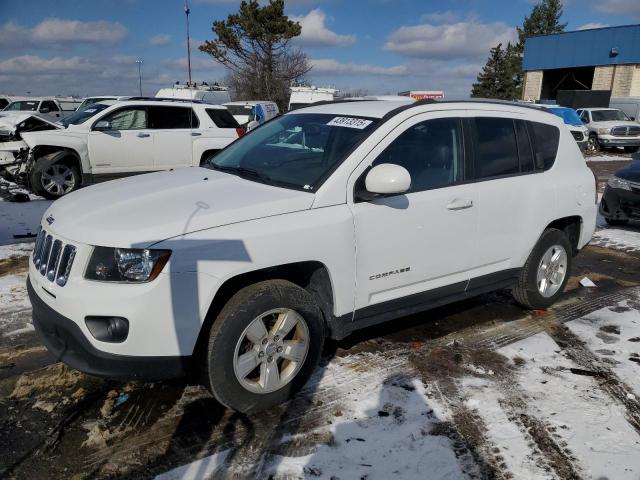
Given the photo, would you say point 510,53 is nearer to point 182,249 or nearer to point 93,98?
point 93,98

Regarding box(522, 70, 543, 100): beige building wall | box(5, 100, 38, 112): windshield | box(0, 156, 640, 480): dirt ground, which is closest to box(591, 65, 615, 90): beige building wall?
box(522, 70, 543, 100): beige building wall

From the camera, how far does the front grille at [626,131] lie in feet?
73.6

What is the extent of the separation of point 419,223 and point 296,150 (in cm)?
101

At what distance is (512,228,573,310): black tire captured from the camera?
15.5ft

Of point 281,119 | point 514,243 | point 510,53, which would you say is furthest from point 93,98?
point 510,53

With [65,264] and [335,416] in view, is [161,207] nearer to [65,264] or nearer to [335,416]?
[65,264]

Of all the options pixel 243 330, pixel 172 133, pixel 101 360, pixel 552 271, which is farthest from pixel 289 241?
pixel 172 133

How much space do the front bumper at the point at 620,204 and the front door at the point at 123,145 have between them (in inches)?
317

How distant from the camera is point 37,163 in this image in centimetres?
966

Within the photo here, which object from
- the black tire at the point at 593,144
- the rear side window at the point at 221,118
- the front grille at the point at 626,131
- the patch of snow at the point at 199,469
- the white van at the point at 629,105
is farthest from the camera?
the white van at the point at 629,105

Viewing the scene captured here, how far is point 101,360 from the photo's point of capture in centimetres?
275

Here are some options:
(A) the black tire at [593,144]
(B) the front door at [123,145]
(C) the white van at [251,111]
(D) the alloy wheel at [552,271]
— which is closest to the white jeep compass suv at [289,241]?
(D) the alloy wheel at [552,271]

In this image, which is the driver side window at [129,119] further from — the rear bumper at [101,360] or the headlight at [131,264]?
the headlight at [131,264]

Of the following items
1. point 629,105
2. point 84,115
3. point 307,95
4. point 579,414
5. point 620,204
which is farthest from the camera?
point 629,105
